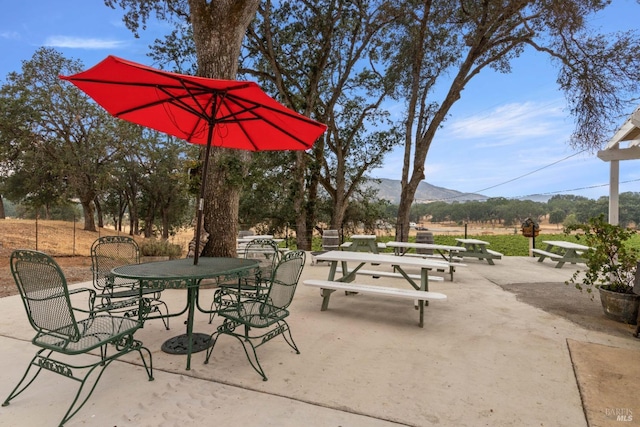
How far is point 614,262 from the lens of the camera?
4020 millimetres

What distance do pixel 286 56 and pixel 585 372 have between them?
1174cm

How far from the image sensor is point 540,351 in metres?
2.90

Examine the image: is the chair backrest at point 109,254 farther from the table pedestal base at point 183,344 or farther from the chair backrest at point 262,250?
the chair backrest at point 262,250

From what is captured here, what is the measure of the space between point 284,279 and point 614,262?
163 inches

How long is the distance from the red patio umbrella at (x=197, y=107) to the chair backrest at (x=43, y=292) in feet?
4.15

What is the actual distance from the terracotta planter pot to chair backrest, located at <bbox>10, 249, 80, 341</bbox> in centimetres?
521

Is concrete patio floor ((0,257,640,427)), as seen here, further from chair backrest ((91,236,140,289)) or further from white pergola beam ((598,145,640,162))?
white pergola beam ((598,145,640,162))

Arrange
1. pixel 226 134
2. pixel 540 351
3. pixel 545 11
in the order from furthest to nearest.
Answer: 1. pixel 545 11
2. pixel 226 134
3. pixel 540 351

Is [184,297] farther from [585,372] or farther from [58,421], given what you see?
[585,372]

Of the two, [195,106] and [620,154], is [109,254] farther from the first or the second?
[620,154]

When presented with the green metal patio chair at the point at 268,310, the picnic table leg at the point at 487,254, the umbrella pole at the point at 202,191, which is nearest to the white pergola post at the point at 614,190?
the picnic table leg at the point at 487,254

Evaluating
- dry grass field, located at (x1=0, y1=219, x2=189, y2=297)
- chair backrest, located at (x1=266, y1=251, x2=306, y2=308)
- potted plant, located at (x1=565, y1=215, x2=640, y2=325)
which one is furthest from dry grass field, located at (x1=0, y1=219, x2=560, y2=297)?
chair backrest, located at (x1=266, y1=251, x2=306, y2=308)

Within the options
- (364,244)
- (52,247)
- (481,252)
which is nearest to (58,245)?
(52,247)

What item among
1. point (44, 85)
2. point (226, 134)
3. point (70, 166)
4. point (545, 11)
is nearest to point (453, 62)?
point (545, 11)
